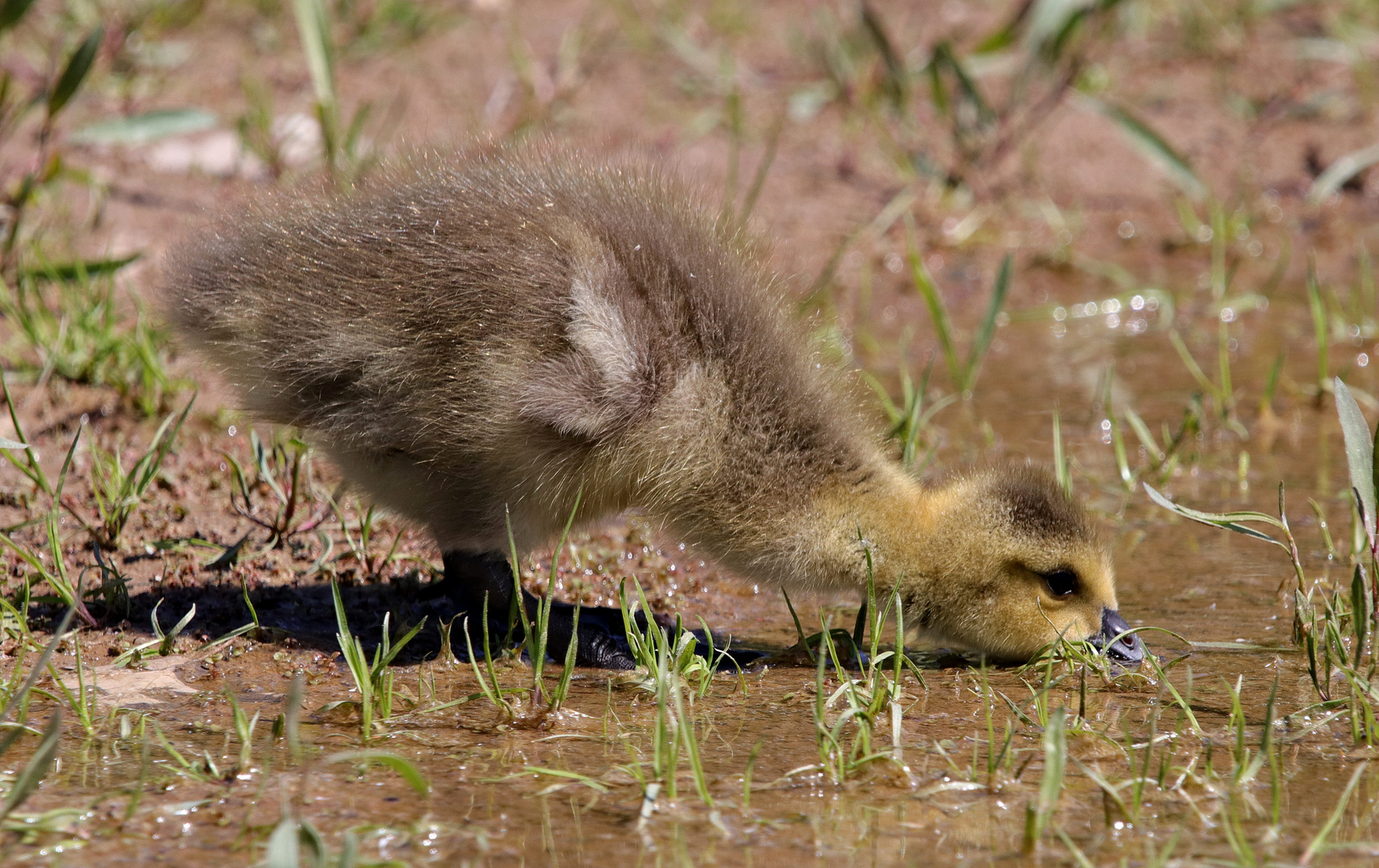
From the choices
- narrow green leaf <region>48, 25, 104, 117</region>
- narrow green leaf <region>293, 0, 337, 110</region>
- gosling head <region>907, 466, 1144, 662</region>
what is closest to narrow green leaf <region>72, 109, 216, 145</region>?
narrow green leaf <region>293, 0, 337, 110</region>

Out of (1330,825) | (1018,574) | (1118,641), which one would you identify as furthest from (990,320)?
(1330,825)

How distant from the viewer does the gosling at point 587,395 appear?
9.02ft

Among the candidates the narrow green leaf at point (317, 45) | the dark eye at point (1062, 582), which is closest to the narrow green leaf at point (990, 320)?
the dark eye at point (1062, 582)

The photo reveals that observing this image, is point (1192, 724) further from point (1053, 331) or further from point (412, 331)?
point (1053, 331)

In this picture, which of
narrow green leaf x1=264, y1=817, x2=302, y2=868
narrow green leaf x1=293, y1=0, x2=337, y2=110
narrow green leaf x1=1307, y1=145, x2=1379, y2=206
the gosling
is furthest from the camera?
narrow green leaf x1=1307, y1=145, x2=1379, y2=206

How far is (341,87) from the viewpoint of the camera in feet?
21.3

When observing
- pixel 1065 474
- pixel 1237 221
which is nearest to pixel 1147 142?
pixel 1237 221

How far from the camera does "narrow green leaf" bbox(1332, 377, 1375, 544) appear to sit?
2859mm

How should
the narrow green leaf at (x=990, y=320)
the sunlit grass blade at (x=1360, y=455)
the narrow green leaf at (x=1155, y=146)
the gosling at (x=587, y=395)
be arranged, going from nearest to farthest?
1. the gosling at (x=587, y=395)
2. the sunlit grass blade at (x=1360, y=455)
3. the narrow green leaf at (x=990, y=320)
4. the narrow green leaf at (x=1155, y=146)

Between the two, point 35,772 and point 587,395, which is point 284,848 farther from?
point 587,395

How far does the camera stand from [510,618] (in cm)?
315

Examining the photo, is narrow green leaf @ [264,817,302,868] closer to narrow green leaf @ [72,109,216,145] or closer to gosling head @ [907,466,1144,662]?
gosling head @ [907,466,1144,662]

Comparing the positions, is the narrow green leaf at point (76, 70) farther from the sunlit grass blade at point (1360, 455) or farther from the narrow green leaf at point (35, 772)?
the sunlit grass blade at point (1360, 455)

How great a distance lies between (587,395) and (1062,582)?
106 centimetres
